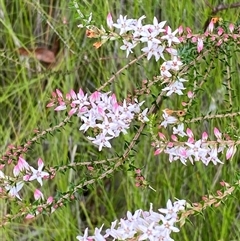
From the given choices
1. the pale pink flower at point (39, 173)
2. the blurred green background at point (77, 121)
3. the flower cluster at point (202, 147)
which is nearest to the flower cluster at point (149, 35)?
the flower cluster at point (202, 147)

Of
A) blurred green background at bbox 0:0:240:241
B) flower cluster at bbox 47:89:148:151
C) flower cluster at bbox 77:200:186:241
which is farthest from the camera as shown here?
blurred green background at bbox 0:0:240:241

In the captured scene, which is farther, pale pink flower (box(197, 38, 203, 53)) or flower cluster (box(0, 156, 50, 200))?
pale pink flower (box(197, 38, 203, 53))

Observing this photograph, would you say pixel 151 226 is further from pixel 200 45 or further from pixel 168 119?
pixel 200 45

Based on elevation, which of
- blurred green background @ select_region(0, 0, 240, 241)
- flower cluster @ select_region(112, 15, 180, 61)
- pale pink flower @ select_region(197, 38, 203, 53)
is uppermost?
flower cluster @ select_region(112, 15, 180, 61)

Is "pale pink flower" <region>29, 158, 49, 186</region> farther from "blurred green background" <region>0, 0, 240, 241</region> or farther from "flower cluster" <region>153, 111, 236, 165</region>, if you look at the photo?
"blurred green background" <region>0, 0, 240, 241</region>

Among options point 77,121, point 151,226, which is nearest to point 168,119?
point 151,226

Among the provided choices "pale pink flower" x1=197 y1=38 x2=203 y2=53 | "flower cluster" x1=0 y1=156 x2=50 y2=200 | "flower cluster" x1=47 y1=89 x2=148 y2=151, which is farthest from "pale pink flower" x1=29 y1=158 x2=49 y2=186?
"pale pink flower" x1=197 y1=38 x2=203 y2=53

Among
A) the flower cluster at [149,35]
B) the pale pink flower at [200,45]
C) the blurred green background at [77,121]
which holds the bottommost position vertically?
the blurred green background at [77,121]

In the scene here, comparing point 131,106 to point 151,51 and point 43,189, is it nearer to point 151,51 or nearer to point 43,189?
point 151,51

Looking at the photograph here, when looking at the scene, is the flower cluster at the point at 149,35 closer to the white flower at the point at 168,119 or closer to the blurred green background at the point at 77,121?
the white flower at the point at 168,119
